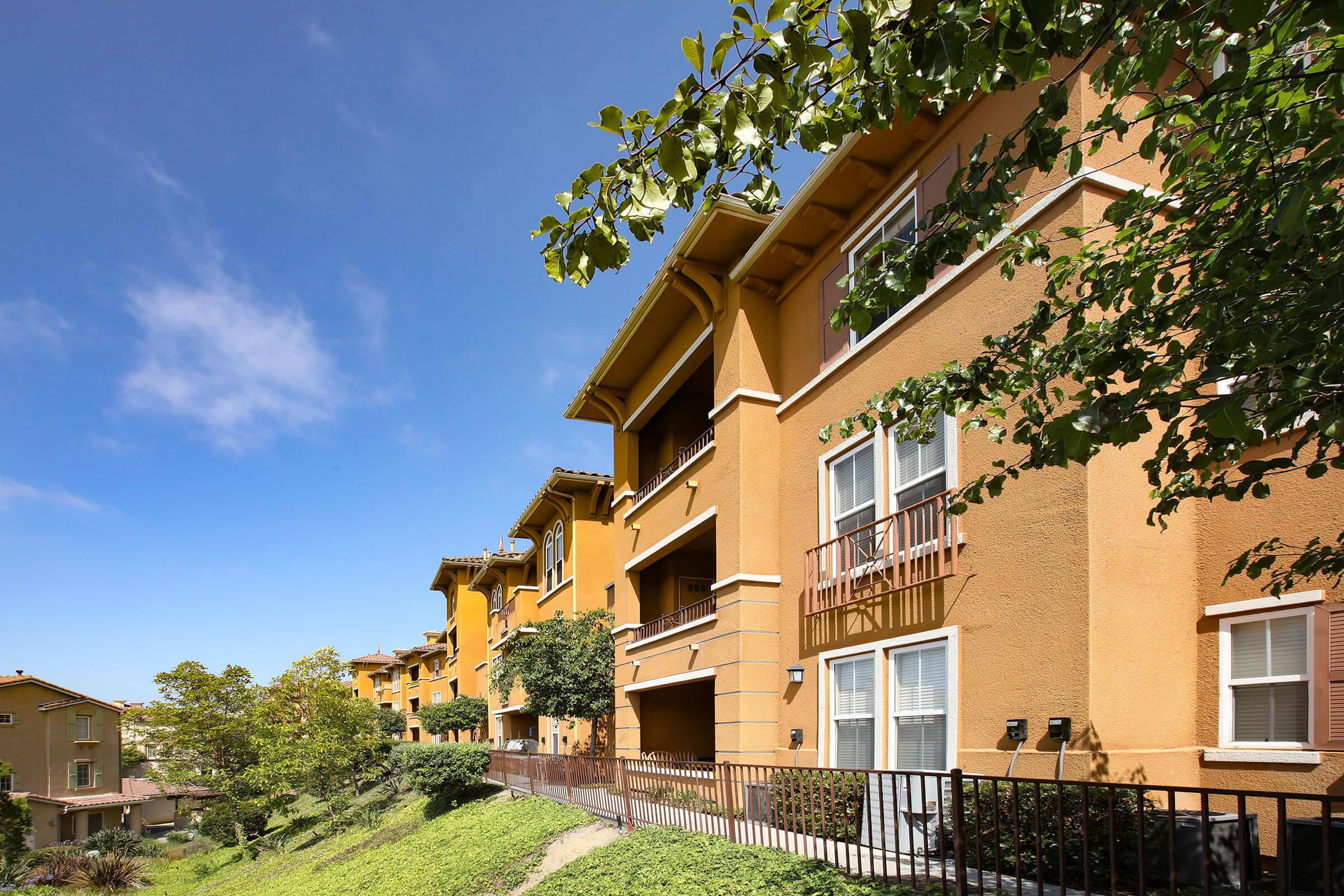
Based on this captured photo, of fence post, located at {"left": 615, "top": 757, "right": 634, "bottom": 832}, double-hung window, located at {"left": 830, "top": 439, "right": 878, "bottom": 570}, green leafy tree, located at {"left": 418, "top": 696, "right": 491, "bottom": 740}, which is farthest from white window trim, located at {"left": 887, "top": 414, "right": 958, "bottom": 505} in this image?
green leafy tree, located at {"left": 418, "top": 696, "right": 491, "bottom": 740}

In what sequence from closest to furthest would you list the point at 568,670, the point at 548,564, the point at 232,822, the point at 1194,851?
the point at 1194,851 → the point at 568,670 → the point at 548,564 → the point at 232,822

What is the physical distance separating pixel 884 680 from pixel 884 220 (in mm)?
6405

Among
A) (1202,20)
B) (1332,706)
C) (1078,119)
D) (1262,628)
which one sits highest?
(1078,119)

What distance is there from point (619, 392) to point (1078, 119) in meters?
14.3

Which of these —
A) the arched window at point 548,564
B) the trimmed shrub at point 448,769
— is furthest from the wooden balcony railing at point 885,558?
the arched window at point 548,564

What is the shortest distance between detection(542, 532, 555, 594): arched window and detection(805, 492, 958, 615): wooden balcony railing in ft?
63.4

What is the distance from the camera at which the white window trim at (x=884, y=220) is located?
39.3ft

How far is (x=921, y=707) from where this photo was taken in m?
10.7

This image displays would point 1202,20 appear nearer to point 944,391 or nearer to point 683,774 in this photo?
point 944,391

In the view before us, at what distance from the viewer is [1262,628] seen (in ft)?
28.1

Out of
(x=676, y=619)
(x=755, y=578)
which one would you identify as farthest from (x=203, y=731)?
(x=755, y=578)

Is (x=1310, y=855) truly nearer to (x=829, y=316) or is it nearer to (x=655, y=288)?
(x=829, y=316)

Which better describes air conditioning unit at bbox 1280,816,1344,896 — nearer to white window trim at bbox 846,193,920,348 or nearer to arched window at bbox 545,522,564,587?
white window trim at bbox 846,193,920,348

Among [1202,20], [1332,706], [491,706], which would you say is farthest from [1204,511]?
[491,706]
